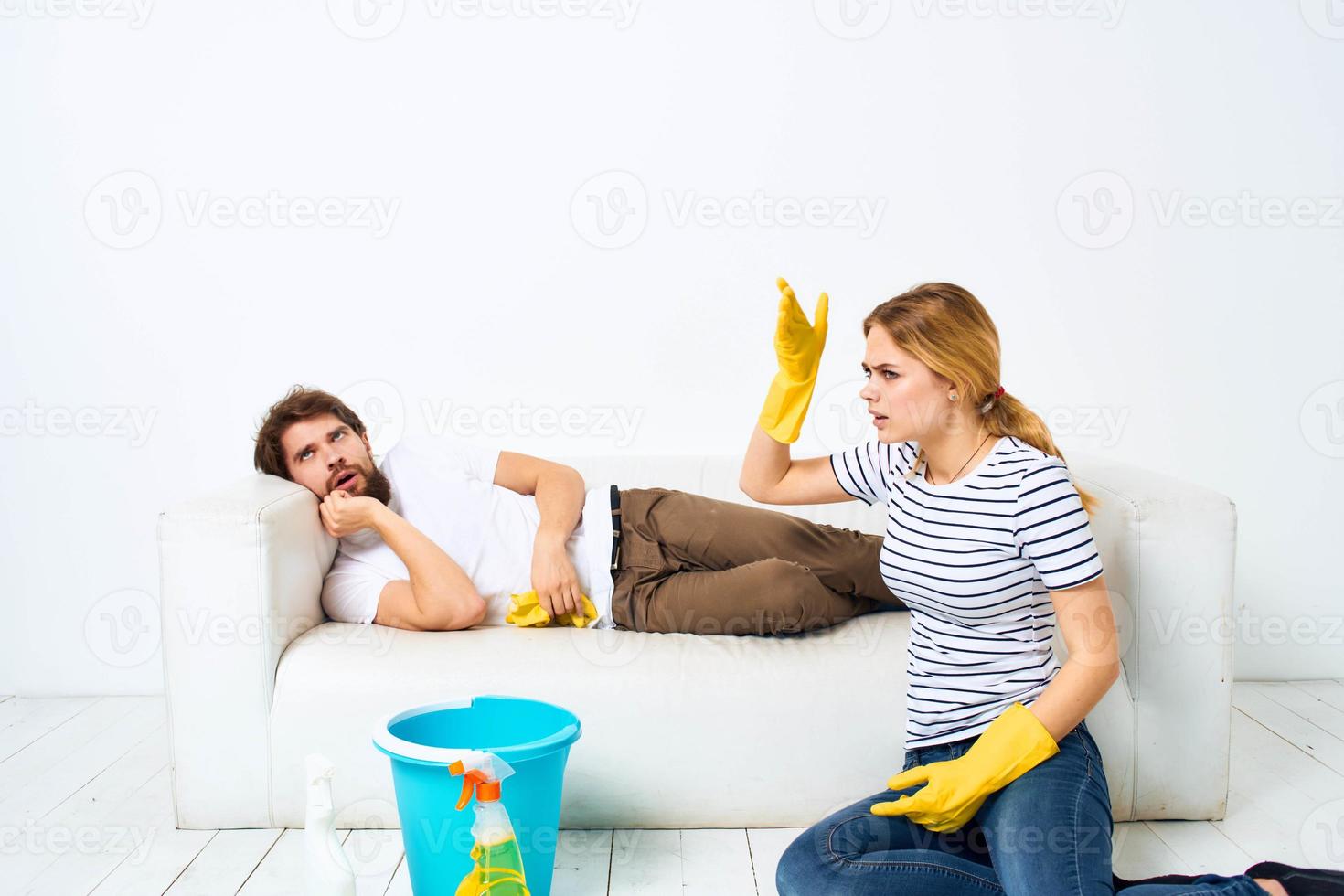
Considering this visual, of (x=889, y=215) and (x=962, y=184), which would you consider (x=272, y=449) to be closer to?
(x=889, y=215)

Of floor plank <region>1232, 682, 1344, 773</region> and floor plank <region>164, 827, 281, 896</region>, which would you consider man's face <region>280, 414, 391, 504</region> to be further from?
floor plank <region>1232, 682, 1344, 773</region>

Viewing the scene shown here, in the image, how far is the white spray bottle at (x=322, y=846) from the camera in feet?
4.87

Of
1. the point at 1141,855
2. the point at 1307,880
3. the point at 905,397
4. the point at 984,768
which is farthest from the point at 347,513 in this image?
the point at 1307,880

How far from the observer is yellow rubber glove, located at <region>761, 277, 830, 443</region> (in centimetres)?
169

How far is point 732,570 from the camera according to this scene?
202 cm

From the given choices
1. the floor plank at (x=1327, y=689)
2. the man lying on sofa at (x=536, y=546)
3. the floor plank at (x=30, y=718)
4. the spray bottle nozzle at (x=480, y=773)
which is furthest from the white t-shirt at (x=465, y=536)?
the floor plank at (x=1327, y=689)

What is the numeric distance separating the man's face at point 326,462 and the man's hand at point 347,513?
68 mm

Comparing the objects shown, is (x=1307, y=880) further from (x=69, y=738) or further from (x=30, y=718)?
(x=30, y=718)

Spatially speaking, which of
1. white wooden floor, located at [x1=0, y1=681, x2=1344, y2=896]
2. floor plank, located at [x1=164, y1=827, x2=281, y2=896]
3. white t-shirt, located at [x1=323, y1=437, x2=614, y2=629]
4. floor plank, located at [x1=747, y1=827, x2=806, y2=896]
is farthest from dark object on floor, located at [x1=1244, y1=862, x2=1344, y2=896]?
floor plank, located at [x1=164, y1=827, x2=281, y2=896]

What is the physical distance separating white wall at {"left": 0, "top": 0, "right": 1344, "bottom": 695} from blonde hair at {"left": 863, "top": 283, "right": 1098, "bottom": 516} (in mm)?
1181

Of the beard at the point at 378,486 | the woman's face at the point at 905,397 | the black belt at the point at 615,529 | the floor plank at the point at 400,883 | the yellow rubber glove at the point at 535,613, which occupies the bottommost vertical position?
the floor plank at the point at 400,883

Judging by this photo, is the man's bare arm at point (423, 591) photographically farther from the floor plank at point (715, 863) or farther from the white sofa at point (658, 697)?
the floor plank at point (715, 863)

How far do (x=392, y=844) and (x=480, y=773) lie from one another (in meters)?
0.51

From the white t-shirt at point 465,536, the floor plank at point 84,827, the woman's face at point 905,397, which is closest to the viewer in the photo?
the woman's face at point 905,397
